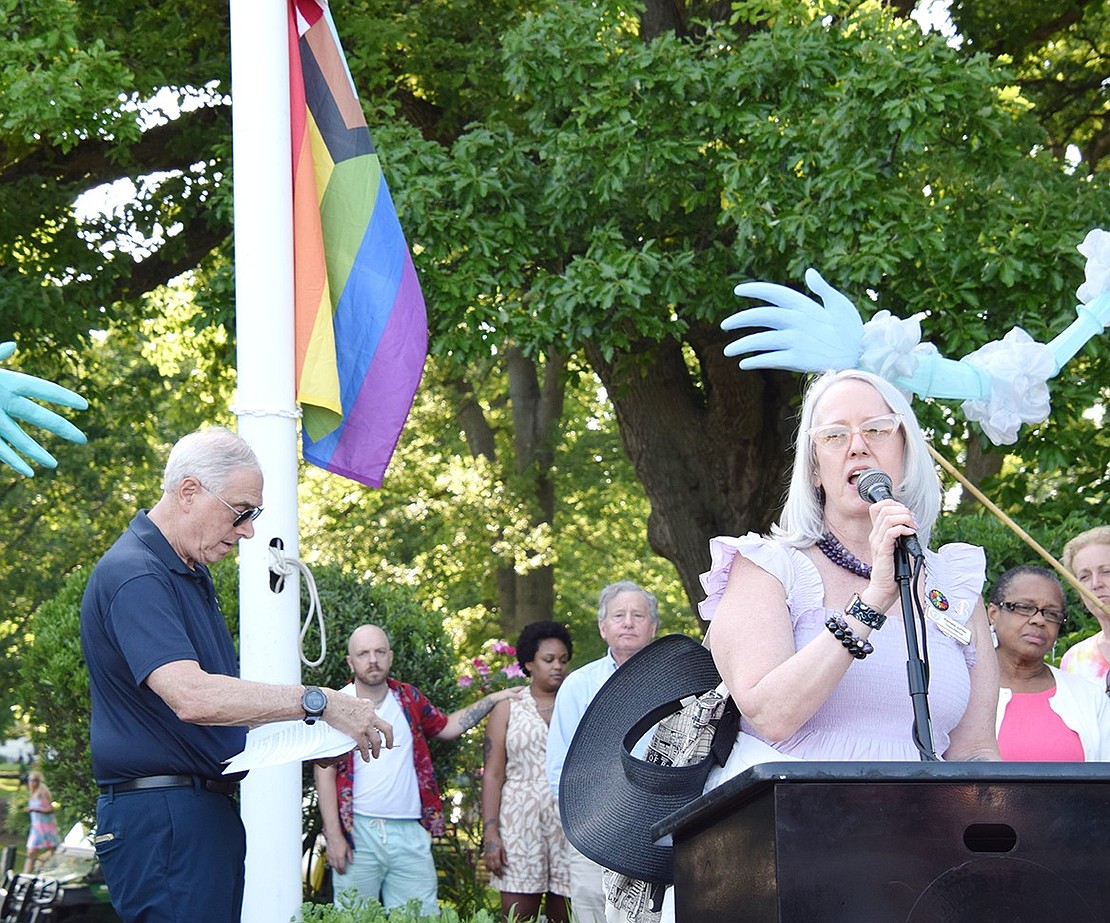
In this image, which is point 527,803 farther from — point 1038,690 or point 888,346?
point 888,346

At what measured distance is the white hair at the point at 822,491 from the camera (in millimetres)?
2869


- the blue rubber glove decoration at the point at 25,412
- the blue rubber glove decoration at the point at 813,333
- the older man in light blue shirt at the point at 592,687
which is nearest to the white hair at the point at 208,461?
the blue rubber glove decoration at the point at 25,412

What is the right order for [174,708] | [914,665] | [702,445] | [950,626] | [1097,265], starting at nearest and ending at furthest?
[914,665] → [950,626] → [174,708] → [1097,265] → [702,445]

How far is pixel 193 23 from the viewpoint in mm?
9984

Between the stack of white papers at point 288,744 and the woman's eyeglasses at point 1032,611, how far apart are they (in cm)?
239

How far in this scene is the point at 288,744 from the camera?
3.60 metres

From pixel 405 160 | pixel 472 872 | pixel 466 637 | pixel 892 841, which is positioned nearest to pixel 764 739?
pixel 892 841

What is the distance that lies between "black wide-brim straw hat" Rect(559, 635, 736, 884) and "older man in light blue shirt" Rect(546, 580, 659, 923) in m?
3.20

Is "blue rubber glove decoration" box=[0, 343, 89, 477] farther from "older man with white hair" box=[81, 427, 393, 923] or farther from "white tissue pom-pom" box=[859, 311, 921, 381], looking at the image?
"white tissue pom-pom" box=[859, 311, 921, 381]

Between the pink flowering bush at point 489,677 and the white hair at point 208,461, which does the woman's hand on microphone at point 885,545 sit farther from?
the pink flowering bush at point 489,677

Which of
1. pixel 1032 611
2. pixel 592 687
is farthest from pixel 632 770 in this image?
pixel 592 687

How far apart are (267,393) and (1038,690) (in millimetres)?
2736

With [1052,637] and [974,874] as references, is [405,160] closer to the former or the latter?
[1052,637]

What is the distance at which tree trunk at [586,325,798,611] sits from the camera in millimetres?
10531
